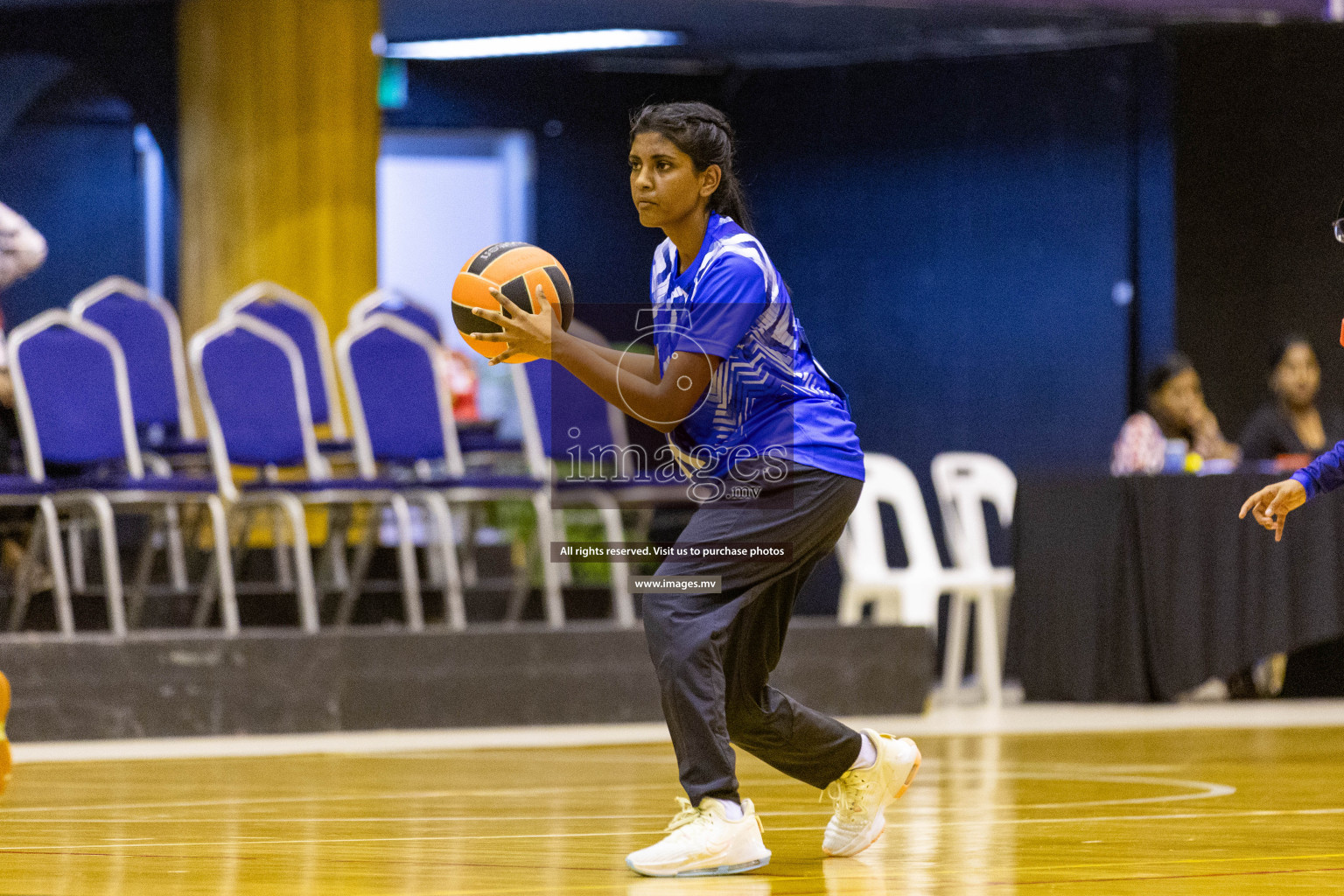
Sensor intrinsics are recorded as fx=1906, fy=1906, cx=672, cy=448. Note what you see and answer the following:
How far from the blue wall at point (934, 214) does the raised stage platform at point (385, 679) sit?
150 inches

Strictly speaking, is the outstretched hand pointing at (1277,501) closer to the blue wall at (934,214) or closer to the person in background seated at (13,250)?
the person in background seated at (13,250)

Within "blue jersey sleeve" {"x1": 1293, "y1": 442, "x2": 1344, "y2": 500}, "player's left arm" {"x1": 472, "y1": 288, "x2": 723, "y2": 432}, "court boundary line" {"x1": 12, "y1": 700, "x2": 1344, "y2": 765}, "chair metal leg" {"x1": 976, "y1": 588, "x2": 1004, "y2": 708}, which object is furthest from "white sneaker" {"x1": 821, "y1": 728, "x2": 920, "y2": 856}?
"chair metal leg" {"x1": 976, "y1": 588, "x2": 1004, "y2": 708}

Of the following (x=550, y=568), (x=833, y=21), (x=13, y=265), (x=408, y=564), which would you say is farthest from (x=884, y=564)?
(x=13, y=265)

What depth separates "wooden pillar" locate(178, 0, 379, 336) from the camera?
899 cm

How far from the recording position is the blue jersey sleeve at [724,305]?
10.3 feet

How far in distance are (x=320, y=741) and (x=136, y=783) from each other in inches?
51.2

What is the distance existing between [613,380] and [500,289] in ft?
0.76

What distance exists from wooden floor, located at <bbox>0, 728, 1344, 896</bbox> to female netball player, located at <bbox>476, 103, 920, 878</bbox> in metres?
0.14

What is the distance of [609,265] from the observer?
39.4 ft

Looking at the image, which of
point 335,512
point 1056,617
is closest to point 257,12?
point 335,512

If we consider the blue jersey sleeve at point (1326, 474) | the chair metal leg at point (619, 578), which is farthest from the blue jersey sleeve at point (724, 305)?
the chair metal leg at point (619, 578)

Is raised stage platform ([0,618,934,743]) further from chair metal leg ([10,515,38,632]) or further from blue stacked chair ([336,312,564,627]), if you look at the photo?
chair metal leg ([10,515,38,632])

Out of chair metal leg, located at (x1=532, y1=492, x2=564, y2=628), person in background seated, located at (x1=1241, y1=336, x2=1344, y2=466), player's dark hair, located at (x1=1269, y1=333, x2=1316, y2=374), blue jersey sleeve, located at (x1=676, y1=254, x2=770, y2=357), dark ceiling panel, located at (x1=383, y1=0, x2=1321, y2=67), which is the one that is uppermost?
dark ceiling panel, located at (x1=383, y1=0, x2=1321, y2=67)

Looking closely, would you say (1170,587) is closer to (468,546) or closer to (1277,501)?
(468,546)
